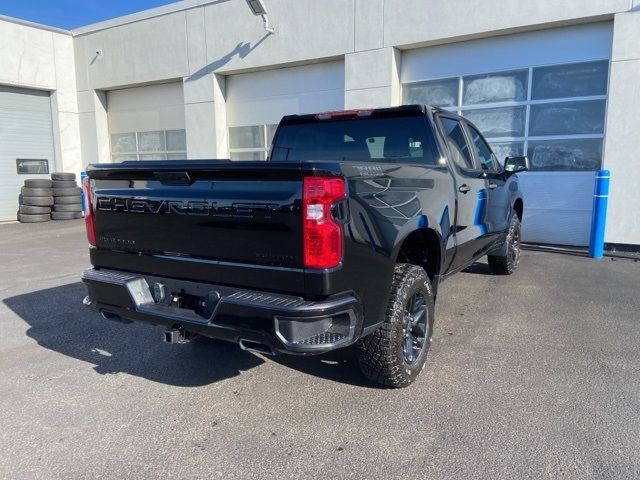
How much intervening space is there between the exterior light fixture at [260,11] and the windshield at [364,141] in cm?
785

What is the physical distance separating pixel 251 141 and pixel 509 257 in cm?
814

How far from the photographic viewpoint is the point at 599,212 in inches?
311

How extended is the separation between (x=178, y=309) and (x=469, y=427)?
1872mm

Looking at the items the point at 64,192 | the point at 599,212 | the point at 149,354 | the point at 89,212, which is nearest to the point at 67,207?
the point at 64,192

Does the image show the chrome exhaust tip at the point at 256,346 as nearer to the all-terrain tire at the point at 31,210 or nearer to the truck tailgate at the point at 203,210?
the truck tailgate at the point at 203,210

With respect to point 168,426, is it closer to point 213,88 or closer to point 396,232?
point 396,232

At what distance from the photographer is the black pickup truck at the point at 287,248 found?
254 cm

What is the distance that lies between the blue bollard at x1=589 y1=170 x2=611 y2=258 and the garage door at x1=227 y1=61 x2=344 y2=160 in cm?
577

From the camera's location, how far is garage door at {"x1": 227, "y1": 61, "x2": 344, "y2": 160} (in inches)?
452

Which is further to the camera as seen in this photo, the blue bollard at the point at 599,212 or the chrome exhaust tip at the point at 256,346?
the blue bollard at the point at 599,212

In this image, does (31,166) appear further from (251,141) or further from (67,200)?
(251,141)

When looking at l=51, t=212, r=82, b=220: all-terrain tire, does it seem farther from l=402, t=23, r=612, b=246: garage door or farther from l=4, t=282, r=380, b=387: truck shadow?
l=402, t=23, r=612, b=246: garage door

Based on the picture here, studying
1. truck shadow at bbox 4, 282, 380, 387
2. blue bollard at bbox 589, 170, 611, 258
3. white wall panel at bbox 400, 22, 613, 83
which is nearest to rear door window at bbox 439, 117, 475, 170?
truck shadow at bbox 4, 282, 380, 387

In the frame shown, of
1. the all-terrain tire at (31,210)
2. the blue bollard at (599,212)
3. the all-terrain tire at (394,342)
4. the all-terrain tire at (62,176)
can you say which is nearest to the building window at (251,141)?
the all-terrain tire at (62,176)
